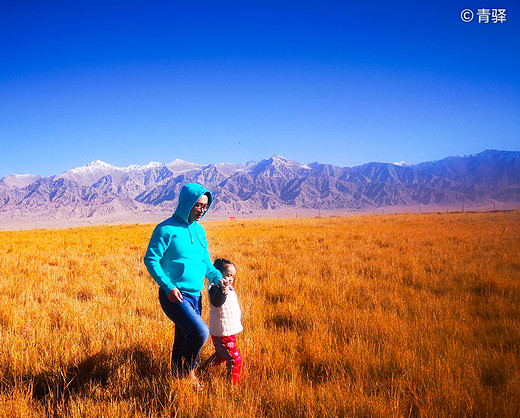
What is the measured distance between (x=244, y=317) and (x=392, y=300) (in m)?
2.50

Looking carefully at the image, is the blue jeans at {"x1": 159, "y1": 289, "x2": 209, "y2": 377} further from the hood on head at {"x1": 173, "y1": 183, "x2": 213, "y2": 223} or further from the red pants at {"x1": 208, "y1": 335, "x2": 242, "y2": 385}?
the hood on head at {"x1": 173, "y1": 183, "x2": 213, "y2": 223}

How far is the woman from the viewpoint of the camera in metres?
2.31

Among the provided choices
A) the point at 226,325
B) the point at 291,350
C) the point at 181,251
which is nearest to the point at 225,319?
the point at 226,325

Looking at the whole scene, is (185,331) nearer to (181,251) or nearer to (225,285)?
A: (225,285)

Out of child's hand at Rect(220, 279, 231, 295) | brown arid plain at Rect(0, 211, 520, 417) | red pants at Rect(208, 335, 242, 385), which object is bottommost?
brown arid plain at Rect(0, 211, 520, 417)

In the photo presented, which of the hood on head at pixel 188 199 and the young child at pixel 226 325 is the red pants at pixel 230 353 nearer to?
the young child at pixel 226 325

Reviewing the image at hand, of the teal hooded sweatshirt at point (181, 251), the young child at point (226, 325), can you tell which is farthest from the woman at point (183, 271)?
the young child at point (226, 325)

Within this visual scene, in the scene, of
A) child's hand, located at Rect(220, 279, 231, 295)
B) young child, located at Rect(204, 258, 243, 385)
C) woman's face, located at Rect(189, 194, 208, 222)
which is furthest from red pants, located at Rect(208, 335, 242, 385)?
woman's face, located at Rect(189, 194, 208, 222)

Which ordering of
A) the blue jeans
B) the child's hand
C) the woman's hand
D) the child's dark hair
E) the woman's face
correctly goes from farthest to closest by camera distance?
the child's dark hair
the woman's face
the child's hand
the blue jeans
the woman's hand

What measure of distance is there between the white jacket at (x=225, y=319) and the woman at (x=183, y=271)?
12 cm

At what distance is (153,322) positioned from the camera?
13.0 ft

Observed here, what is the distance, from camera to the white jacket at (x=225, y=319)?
8.12 feet

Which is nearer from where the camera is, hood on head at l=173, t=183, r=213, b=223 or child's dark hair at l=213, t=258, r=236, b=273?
hood on head at l=173, t=183, r=213, b=223

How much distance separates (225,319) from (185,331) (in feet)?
1.09
